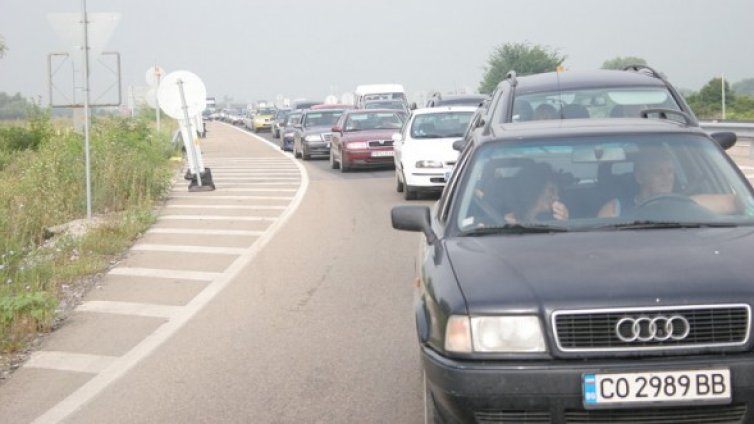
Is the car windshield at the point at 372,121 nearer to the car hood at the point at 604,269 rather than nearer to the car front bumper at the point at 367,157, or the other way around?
the car front bumper at the point at 367,157

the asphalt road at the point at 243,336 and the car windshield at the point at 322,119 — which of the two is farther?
the car windshield at the point at 322,119

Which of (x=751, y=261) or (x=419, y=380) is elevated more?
(x=751, y=261)

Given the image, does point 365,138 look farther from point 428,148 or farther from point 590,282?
point 590,282

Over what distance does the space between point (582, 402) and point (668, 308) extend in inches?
20.4

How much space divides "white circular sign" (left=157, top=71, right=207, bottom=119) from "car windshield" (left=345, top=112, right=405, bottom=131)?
6798 mm

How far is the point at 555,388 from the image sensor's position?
4.69 metres

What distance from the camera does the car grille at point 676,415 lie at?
15.3ft

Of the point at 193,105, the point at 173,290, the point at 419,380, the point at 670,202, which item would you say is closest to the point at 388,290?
the point at 173,290

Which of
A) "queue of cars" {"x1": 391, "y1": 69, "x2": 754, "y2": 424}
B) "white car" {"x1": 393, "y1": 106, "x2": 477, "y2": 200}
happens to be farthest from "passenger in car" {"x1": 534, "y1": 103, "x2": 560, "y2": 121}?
"white car" {"x1": 393, "y1": 106, "x2": 477, "y2": 200}

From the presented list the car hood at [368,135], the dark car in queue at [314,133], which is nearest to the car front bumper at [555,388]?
the car hood at [368,135]

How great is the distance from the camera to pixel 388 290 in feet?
35.3

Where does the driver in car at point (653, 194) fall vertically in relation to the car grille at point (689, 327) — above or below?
above

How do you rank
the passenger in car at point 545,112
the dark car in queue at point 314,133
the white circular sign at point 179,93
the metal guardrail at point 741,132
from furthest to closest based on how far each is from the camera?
A: the dark car in queue at point 314,133 → the metal guardrail at point 741,132 → the white circular sign at point 179,93 → the passenger in car at point 545,112

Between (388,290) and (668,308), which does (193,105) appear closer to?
(388,290)
